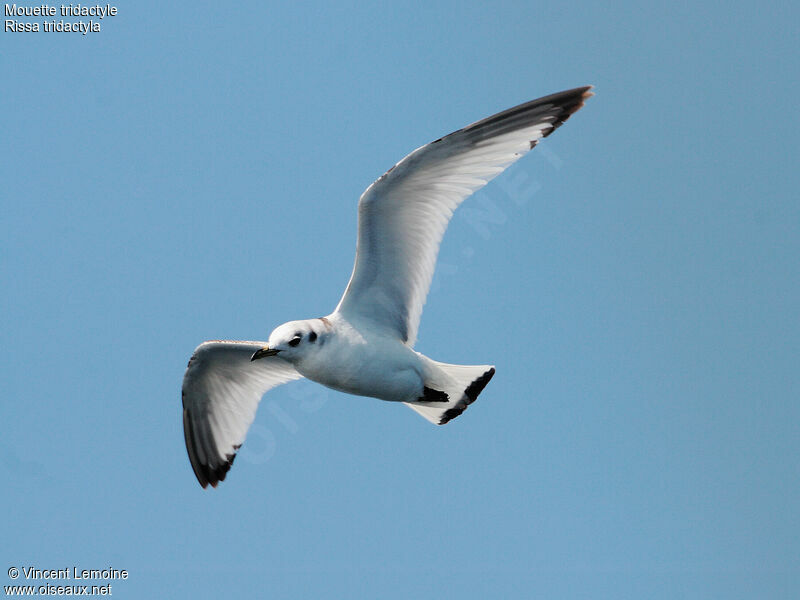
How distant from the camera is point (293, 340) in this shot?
22.6 feet

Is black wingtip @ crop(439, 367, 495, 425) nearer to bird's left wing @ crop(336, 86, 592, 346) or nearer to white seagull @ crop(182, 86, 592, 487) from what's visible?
white seagull @ crop(182, 86, 592, 487)

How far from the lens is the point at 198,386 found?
9023mm

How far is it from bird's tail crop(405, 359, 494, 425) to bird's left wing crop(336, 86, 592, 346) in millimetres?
294

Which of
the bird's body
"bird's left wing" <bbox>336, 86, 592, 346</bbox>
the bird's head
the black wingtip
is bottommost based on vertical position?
the black wingtip

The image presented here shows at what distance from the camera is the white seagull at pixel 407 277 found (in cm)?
705

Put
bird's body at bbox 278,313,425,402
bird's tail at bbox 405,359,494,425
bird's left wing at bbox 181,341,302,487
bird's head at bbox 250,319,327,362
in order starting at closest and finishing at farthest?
bird's head at bbox 250,319,327,362 < bird's body at bbox 278,313,425,402 < bird's tail at bbox 405,359,494,425 < bird's left wing at bbox 181,341,302,487

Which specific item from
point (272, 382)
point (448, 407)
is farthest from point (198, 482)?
point (448, 407)

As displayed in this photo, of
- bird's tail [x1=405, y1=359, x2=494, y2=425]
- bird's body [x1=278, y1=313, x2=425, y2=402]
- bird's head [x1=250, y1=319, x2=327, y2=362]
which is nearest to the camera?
bird's head [x1=250, y1=319, x2=327, y2=362]

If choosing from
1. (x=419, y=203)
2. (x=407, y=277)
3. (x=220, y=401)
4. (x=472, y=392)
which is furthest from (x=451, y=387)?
(x=220, y=401)

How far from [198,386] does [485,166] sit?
10.8ft

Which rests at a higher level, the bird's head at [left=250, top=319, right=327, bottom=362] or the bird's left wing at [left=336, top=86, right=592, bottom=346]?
the bird's left wing at [left=336, top=86, right=592, bottom=346]

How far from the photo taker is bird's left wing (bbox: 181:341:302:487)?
350 inches

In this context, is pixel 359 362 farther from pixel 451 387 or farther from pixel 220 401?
pixel 220 401

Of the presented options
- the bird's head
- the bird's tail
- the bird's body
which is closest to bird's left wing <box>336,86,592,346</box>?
the bird's body
